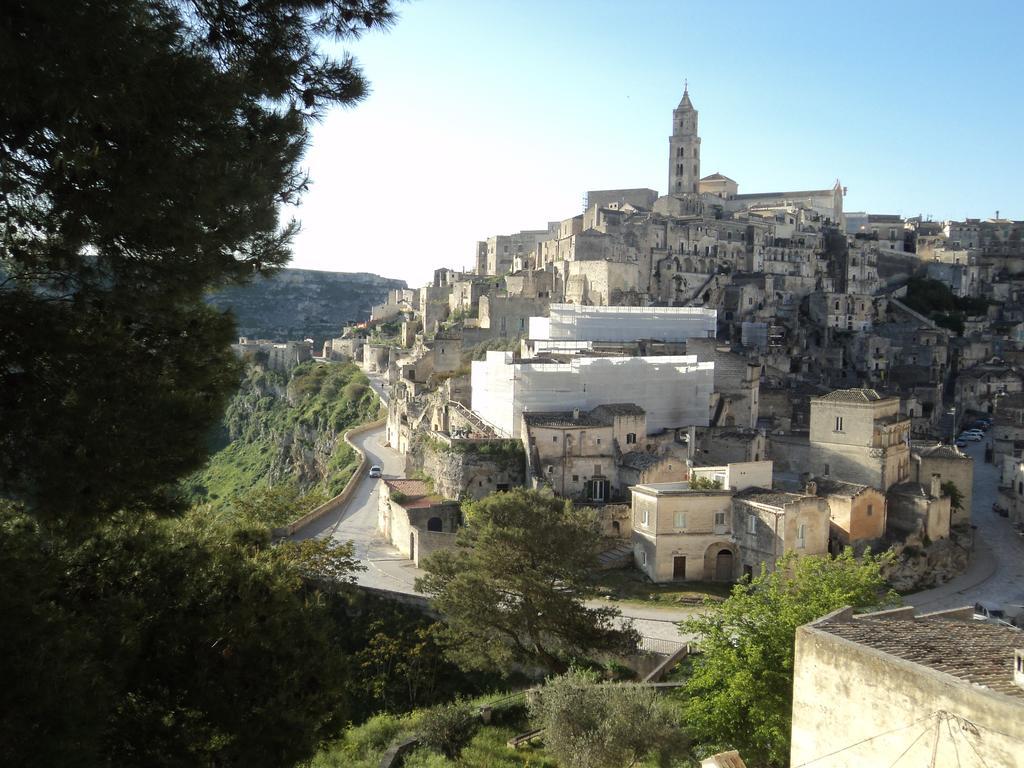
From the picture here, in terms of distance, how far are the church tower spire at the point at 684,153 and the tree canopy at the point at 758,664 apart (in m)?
71.4

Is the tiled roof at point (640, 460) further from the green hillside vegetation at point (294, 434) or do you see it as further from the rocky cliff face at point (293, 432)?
the rocky cliff face at point (293, 432)

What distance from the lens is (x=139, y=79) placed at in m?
6.06

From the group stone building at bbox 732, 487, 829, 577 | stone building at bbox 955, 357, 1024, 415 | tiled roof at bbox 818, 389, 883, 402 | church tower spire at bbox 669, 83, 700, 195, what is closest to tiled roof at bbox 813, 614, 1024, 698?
stone building at bbox 732, 487, 829, 577

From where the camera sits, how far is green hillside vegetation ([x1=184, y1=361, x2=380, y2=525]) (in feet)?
141

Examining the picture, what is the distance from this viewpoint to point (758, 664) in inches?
513

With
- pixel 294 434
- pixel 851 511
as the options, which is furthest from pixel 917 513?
pixel 294 434

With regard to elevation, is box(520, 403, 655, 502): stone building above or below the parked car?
above

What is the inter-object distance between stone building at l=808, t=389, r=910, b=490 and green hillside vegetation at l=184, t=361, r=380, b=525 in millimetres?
18658

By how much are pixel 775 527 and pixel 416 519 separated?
34.8 ft

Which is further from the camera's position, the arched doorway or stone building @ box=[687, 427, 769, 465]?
stone building @ box=[687, 427, 769, 465]

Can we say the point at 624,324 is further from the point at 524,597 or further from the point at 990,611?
the point at 524,597

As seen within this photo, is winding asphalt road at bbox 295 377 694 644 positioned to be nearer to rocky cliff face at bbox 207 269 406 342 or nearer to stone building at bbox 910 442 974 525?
stone building at bbox 910 442 974 525

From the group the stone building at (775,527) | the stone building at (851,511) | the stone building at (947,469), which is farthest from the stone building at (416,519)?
the stone building at (947,469)

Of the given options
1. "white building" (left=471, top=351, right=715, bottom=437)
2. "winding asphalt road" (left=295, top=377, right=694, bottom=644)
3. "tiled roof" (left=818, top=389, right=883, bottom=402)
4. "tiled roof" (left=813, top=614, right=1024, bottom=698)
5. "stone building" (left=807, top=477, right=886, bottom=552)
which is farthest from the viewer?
"white building" (left=471, top=351, right=715, bottom=437)
